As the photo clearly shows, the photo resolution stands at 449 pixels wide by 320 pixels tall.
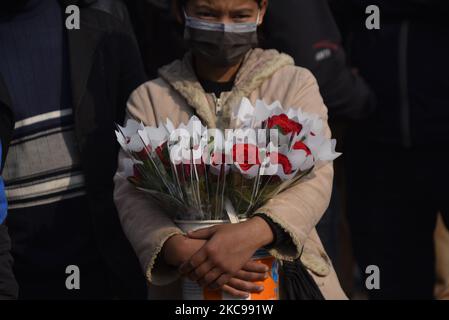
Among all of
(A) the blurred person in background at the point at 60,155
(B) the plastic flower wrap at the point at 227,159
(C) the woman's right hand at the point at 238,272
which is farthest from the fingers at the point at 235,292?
(A) the blurred person in background at the point at 60,155

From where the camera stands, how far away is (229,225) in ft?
12.3

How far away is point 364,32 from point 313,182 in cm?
199

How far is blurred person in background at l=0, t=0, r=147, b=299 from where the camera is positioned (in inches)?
177

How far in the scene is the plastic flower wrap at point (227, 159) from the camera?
145 inches

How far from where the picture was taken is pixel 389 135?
572cm

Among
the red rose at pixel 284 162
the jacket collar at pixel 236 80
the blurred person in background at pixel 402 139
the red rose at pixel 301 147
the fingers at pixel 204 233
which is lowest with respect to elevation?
the blurred person in background at pixel 402 139

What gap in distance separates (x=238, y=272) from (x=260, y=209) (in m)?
0.23

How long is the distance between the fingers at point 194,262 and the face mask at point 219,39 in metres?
0.87

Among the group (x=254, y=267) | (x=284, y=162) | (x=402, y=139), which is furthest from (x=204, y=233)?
(x=402, y=139)

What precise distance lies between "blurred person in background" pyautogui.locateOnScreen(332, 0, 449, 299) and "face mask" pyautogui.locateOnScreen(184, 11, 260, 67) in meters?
1.58

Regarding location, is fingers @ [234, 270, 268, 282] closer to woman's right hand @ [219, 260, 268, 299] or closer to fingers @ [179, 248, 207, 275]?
woman's right hand @ [219, 260, 268, 299]

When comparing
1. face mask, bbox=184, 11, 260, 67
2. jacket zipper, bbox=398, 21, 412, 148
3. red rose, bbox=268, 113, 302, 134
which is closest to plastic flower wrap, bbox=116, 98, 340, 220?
red rose, bbox=268, 113, 302, 134

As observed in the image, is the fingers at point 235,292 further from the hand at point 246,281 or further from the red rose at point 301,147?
the red rose at point 301,147

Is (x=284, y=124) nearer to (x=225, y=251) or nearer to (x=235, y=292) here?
(x=225, y=251)
